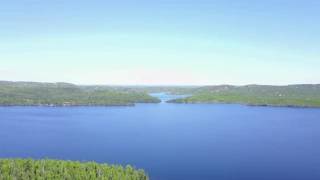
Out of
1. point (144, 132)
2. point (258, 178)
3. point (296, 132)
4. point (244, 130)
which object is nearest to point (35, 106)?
point (144, 132)

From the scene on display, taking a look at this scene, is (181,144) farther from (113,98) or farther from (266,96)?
(266,96)

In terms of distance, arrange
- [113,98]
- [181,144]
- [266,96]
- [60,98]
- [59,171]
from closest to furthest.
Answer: [59,171]
[181,144]
[60,98]
[113,98]
[266,96]

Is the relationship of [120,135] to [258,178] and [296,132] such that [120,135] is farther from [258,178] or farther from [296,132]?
[296,132]

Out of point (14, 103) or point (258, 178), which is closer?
point (258, 178)

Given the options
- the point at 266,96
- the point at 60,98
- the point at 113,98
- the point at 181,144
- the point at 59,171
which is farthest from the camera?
the point at 266,96

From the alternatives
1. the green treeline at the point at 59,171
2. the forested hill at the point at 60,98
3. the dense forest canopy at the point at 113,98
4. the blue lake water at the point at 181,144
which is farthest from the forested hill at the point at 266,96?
the green treeline at the point at 59,171

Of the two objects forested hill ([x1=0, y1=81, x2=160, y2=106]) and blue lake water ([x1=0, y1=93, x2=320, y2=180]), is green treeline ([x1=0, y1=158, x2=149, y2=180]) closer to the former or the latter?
blue lake water ([x1=0, y1=93, x2=320, y2=180])

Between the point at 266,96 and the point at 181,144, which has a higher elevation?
the point at 266,96

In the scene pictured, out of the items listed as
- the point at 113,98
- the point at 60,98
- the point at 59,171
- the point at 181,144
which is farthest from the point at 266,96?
the point at 59,171
